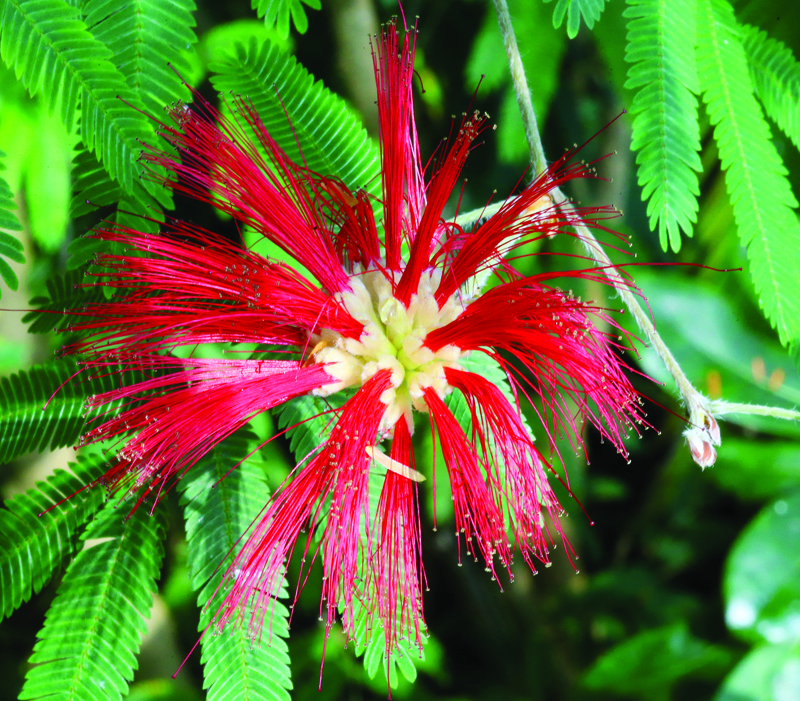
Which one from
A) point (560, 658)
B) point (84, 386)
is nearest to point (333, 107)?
point (84, 386)

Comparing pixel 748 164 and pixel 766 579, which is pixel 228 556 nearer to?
pixel 748 164

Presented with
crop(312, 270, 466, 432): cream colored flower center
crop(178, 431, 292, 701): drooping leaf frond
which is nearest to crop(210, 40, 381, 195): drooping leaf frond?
crop(312, 270, 466, 432): cream colored flower center

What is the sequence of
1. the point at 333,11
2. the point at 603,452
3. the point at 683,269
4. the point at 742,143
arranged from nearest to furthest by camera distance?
the point at 742,143 → the point at 333,11 → the point at 683,269 → the point at 603,452

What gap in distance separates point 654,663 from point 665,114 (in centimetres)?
216

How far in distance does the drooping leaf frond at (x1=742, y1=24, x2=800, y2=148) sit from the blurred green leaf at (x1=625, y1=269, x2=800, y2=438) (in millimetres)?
1463

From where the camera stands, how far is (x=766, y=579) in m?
2.52

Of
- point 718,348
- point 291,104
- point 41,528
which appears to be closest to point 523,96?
point 291,104

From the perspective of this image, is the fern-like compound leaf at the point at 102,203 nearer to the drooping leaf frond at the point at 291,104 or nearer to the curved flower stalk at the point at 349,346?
the curved flower stalk at the point at 349,346

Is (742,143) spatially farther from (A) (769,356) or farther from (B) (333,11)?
(A) (769,356)

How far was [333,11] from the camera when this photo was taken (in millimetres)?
1853

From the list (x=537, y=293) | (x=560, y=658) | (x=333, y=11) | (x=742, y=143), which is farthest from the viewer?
(x=560, y=658)

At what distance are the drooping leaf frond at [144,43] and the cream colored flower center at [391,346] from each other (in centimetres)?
40

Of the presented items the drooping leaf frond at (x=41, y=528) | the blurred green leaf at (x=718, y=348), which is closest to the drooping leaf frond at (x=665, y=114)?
the drooping leaf frond at (x=41, y=528)

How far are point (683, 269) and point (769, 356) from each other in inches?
19.7
